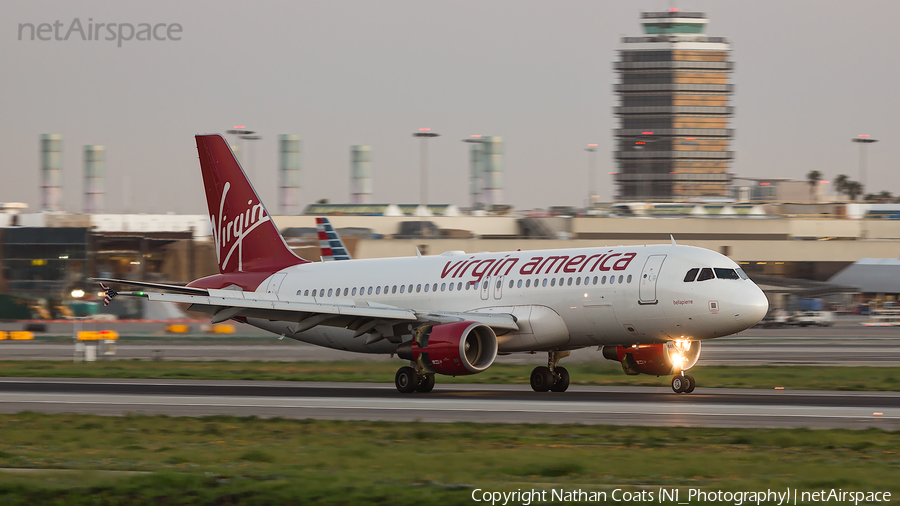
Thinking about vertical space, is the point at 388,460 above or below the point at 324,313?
below

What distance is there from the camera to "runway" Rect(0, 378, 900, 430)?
71.2 feet

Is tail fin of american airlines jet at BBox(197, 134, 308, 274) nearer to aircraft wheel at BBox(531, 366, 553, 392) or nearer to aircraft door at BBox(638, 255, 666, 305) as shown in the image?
aircraft wheel at BBox(531, 366, 553, 392)

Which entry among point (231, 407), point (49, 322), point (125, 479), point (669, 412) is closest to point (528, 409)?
point (669, 412)

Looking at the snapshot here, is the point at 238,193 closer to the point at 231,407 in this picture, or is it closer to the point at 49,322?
the point at 231,407

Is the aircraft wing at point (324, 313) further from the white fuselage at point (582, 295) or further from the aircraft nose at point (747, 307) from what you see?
the aircraft nose at point (747, 307)

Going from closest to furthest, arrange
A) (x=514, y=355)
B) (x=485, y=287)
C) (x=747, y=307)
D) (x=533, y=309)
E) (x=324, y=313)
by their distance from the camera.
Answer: (x=747, y=307) < (x=533, y=309) < (x=324, y=313) < (x=485, y=287) < (x=514, y=355)

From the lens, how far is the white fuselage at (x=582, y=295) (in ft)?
90.9

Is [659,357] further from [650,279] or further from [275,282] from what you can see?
[275,282]

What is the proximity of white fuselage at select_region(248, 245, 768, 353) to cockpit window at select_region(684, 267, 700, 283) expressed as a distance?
0.28 feet

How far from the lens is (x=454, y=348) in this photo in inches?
1103

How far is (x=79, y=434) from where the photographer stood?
64.2ft

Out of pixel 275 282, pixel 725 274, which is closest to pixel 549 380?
pixel 725 274

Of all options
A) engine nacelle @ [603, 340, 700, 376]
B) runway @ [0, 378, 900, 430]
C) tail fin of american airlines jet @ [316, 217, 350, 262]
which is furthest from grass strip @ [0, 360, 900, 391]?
tail fin of american airlines jet @ [316, 217, 350, 262]

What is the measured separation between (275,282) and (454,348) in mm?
11838
